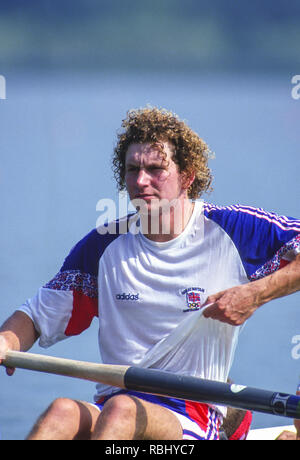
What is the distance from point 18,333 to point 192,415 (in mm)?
526

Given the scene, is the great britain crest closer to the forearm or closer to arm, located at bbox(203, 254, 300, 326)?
arm, located at bbox(203, 254, 300, 326)

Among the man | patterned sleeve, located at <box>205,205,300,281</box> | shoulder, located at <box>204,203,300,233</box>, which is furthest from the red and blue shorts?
shoulder, located at <box>204,203,300,233</box>

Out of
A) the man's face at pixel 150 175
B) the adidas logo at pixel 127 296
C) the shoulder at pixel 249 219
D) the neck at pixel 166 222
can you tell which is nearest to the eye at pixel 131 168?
the man's face at pixel 150 175

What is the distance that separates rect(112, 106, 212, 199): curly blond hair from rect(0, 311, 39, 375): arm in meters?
0.56

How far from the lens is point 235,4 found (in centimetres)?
824

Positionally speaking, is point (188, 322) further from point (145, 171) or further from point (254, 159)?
point (254, 159)

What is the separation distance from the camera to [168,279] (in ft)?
6.75

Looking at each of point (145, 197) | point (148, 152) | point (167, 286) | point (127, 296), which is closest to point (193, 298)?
point (167, 286)

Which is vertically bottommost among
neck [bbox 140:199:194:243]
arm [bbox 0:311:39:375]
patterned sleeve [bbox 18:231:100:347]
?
arm [bbox 0:311:39:375]

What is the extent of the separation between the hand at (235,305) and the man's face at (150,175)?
0.34 m

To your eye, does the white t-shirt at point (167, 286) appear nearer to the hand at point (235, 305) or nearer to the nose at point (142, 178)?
the hand at point (235, 305)

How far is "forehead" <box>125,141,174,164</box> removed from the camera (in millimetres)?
2092
